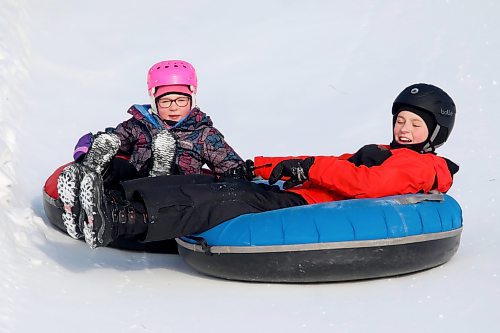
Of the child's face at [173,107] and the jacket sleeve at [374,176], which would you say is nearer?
the jacket sleeve at [374,176]

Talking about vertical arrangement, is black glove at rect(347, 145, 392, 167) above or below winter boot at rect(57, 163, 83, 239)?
above

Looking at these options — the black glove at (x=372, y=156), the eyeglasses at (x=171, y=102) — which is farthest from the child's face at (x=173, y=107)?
the black glove at (x=372, y=156)

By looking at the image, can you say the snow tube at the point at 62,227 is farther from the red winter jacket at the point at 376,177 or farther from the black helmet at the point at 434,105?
the black helmet at the point at 434,105

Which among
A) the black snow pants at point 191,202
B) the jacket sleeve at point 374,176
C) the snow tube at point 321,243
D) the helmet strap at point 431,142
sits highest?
the helmet strap at point 431,142

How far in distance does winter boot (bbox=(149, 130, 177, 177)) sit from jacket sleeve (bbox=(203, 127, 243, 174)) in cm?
22

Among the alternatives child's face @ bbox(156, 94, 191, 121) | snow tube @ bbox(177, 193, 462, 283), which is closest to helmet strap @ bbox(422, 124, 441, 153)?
snow tube @ bbox(177, 193, 462, 283)

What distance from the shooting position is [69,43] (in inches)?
475

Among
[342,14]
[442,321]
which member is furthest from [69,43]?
[442,321]

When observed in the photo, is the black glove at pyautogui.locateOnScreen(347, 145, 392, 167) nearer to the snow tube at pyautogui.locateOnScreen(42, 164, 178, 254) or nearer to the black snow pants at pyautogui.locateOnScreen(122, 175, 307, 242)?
the black snow pants at pyautogui.locateOnScreen(122, 175, 307, 242)

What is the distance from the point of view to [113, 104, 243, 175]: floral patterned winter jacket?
506 centimetres

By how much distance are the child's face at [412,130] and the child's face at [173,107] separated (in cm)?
142

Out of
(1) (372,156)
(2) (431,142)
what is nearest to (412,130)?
(2) (431,142)

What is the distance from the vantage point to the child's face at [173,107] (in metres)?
5.11

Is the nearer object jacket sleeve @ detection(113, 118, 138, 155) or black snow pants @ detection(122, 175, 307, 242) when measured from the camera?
black snow pants @ detection(122, 175, 307, 242)
